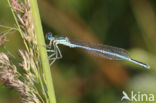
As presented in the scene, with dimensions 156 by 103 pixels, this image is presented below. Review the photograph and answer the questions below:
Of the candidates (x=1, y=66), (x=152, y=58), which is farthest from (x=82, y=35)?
(x=1, y=66)

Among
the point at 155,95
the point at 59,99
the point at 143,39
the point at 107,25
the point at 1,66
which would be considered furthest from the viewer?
the point at 107,25

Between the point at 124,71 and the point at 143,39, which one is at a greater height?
the point at 143,39

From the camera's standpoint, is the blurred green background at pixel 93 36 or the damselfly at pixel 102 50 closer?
the damselfly at pixel 102 50

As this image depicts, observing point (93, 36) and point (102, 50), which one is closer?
point (102, 50)

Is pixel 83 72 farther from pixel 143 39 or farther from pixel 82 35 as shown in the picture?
pixel 143 39

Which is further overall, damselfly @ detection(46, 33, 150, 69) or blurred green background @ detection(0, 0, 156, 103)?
blurred green background @ detection(0, 0, 156, 103)

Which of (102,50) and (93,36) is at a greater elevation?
(93,36)

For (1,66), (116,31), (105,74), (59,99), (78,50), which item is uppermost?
(116,31)

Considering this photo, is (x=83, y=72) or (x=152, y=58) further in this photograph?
(x=83, y=72)
